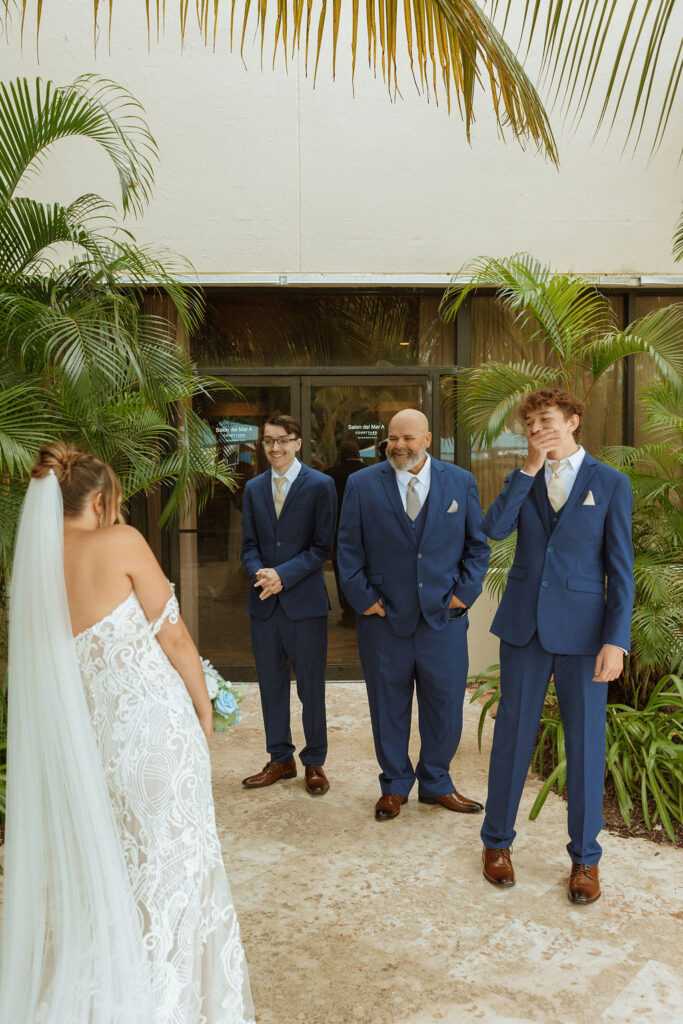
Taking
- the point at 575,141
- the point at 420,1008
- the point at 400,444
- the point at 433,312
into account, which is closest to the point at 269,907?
the point at 420,1008

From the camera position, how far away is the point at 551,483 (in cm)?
354

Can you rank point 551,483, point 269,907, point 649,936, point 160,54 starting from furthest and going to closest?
point 160,54, point 551,483, point 269,907, point 649,936

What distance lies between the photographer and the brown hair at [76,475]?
2.32 meters

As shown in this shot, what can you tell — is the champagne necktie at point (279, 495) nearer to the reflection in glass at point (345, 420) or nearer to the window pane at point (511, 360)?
the reflection in glass at point (345, 420)

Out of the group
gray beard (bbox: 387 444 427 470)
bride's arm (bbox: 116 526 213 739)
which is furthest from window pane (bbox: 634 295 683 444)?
bride's arm (bbox: 116 526 213 739)

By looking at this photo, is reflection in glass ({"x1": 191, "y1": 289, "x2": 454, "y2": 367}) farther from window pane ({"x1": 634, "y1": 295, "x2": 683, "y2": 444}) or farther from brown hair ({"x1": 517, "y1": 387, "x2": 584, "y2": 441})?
brown hair ({"x1": 517, "y1": 387, "x2": 584, "y2": 441})

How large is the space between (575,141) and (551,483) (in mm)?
4289

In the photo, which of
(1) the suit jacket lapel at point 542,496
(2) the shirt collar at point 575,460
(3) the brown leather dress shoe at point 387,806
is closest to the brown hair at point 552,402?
(2) the shirt collar at point 575,460

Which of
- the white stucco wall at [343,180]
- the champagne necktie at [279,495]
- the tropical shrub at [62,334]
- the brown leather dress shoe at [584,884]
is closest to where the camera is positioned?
the brown leather dress shoe at [584,884]

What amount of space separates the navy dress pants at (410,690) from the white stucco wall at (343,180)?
11.7 feet

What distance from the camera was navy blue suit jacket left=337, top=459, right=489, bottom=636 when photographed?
4.14m

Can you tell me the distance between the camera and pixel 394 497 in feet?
13.9

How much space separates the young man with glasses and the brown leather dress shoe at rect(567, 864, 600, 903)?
152cm

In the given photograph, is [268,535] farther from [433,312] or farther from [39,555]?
[433,312]
